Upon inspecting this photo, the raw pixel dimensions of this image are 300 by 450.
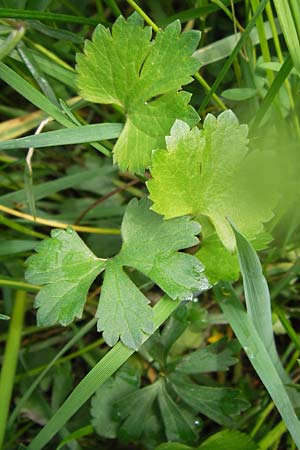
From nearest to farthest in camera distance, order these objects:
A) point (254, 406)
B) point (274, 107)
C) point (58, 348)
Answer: point (274, 107) → point (254, 406) → point (58, 348)

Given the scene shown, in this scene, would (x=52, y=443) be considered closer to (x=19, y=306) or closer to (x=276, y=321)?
(x=19, y=306)

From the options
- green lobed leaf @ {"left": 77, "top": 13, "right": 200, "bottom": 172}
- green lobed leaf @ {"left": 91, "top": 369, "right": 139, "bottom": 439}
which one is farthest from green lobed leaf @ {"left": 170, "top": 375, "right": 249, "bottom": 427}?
green lobed leaf @ {"left": 77, "top": 13, "right": 200, "bottom": 172}

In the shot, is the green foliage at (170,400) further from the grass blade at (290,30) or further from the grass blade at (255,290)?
the grass blade at (290,30)

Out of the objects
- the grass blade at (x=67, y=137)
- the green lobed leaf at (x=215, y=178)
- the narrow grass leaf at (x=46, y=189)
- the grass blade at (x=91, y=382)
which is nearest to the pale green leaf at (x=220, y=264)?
the green lobed leaf at (x=215, y=178)

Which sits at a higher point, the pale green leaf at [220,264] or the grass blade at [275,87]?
the grass blade at [275,87]

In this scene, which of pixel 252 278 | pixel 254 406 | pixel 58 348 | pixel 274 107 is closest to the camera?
pixel 252 278

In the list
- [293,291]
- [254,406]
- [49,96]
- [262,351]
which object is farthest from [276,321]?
[49,96]

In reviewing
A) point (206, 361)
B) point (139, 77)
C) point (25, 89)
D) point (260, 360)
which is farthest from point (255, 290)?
point (25, 89)
